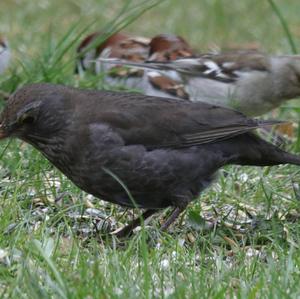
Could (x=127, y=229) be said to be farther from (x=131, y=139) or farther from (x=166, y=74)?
(x=166, y=74)

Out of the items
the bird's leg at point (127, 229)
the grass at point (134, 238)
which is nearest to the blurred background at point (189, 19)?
the grass at point (134, 238)

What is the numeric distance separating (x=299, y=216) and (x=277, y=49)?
247 inches

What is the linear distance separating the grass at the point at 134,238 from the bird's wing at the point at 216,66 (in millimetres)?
468

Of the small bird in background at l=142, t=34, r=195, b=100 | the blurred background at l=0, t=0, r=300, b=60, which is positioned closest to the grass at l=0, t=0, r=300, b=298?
the small bird in background at l=142, t=34, r=195, b=100

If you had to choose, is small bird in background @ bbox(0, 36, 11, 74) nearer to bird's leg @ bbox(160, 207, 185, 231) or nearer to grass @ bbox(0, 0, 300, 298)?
grass @ bbox(0, 0, 300, 298)

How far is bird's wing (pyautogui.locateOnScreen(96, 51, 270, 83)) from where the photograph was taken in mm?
8406

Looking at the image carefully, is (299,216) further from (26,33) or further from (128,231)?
(26,33)

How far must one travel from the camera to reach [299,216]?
232 inches

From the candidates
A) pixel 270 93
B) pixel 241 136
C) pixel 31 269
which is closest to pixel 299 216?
pixel 241 136

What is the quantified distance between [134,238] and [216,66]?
146 inches

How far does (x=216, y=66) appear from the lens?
842cm

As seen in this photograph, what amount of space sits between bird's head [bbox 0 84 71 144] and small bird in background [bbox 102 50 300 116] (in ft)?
10.0

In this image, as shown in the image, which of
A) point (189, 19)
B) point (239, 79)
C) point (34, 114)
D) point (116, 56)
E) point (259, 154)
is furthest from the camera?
point (189, 19)

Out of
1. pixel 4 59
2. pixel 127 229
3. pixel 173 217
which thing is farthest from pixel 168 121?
pixel 4 59
